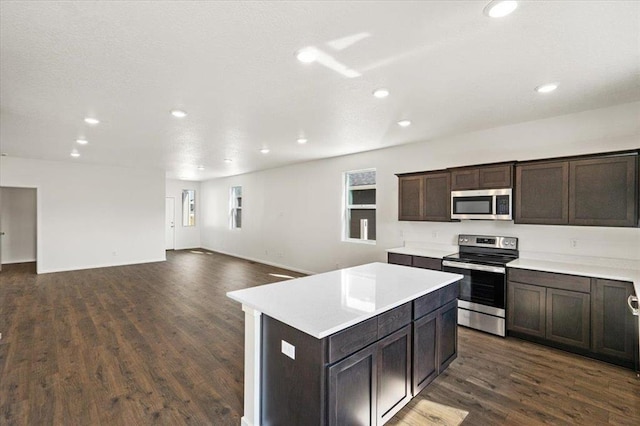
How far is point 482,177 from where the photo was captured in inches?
154

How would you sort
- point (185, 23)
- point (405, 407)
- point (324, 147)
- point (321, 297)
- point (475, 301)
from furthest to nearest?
point (324, 147) → point (475, 301) → point (405, 407) → point (321, 297) → point (185, 23)

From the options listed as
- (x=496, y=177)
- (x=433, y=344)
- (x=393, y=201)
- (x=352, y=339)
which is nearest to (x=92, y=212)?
(x=393, y=201)

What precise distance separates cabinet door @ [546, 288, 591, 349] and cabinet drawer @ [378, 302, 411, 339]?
209 cm

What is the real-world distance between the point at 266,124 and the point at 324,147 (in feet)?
5.19

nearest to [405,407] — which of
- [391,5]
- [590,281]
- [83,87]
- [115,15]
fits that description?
[590,281]

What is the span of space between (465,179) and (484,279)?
1.35m

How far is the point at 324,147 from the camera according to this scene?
5.33 metres

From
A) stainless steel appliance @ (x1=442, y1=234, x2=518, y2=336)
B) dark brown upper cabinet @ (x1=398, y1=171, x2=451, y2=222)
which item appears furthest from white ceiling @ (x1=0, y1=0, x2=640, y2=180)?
stainless steel appliance @ (x1=442, y1=234, x2=518, y2=336)

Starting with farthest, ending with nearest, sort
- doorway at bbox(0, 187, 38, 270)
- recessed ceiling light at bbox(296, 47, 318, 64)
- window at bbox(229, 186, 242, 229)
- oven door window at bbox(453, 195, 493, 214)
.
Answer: window at bbox(229, 186, 242, 229) < doorway at bbox(0, 187, 38, 270) < oven door window at bbox(453, 195, 493, 214) < recessed ceiling light at bbox(296, 47, 318, 64)

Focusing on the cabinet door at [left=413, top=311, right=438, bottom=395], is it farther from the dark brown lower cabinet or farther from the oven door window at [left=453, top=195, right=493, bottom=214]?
the oven door window at [left=453, top=195, right=493, bottom=214]

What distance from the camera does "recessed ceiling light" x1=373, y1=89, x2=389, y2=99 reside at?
287 cm

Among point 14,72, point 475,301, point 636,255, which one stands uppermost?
point 14,72

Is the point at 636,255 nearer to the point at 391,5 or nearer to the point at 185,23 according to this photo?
the point at 391,5

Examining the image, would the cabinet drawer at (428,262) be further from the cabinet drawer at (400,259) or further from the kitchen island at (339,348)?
the kitchen island at (339,348)
